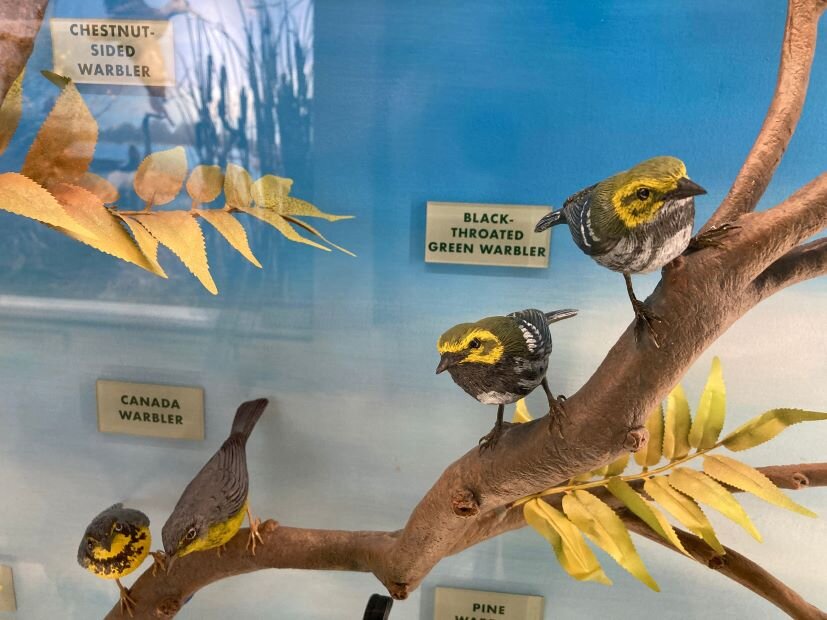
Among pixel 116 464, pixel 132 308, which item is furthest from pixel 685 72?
pixel 116 464

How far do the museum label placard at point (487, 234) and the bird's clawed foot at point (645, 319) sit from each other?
32 cm

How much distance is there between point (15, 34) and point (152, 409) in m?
0.56

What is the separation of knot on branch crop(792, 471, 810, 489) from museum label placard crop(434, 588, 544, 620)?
0.38 metres

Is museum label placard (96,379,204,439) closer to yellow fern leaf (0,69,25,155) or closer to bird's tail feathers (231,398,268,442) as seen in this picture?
bird's tail feathers (231,398,268,442)

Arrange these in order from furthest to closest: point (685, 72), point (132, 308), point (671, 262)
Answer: point (132, 308) < point (685, 72) < point (671, 262)

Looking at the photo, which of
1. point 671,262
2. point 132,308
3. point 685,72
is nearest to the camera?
point 671,262

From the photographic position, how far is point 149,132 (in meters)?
A: 0.75

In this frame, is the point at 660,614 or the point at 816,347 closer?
the point at 816,347

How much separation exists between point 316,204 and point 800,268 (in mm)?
526

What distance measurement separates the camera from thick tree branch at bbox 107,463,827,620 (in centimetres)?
68

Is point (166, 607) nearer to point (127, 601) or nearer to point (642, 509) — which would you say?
point (127, 601)

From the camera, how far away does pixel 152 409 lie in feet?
2.85

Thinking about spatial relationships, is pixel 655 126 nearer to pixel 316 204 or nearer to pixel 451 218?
pixel 451 218

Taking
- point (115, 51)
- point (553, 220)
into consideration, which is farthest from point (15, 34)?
point (553, 220)
